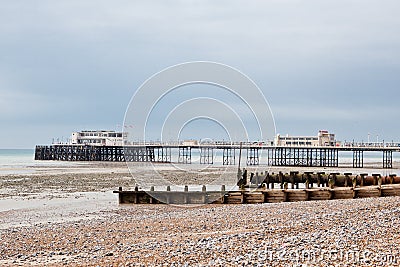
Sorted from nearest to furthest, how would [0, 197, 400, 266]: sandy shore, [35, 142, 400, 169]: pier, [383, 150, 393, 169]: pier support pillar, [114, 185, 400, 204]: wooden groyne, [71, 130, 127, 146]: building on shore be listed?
[0, 197, 400, 266]: sandy shore
[114, 185, 400, 204]: wooden groyne
[383, 150, 393, 169]: pier support pillar
[35, 142, 400, 169]: pier
[71, 130, 127, 146]: building on shore

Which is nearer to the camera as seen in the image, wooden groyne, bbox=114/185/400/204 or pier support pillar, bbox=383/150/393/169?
wooden groyne, bbox=114/185/400/204

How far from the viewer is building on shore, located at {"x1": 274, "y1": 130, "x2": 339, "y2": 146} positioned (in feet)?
313

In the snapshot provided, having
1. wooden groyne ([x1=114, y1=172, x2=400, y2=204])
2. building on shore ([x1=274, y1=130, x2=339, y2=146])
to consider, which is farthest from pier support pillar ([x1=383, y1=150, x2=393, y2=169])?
wooden groyne ([x1=114, y1=172, x2=400, y2=204])

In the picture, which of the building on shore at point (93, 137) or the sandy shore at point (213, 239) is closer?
the sandy shore at point (213, 239)

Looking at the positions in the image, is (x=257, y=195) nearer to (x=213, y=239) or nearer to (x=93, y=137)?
(x=213, y=239)

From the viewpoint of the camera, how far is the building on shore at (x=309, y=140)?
95.3 metres

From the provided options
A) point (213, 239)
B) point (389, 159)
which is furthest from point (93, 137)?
point (213, 239)

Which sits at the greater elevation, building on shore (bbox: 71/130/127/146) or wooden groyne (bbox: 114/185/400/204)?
building on shore (bbox: 71/130/127/146)

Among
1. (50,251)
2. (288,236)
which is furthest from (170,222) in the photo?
(288,236)

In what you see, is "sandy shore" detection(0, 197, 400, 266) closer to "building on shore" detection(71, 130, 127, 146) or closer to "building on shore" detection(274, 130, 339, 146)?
"building on shore" detection(274, 130, 339, 146)

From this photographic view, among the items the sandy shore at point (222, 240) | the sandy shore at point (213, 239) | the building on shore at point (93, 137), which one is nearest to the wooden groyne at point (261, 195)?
the sandy shore at point (213, 239)

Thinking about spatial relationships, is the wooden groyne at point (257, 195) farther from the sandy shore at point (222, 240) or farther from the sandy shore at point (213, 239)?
the sandy shore at point (222, 240)

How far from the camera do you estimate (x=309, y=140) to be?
340 ft

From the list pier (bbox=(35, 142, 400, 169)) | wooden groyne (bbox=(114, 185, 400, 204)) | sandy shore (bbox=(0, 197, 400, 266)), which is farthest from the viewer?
pier (bbox=(35, 142, 400, 169))
